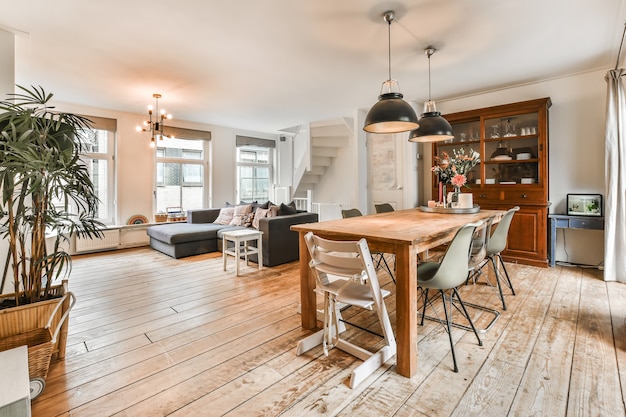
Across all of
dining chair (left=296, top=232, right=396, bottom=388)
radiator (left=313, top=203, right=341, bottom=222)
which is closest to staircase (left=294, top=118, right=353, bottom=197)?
radiator (left=313, top=203, right=341, bottom=222)

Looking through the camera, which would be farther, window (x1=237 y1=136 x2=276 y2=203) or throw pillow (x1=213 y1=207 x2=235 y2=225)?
window (x1=237 y1=136 x2=276 y2=203)

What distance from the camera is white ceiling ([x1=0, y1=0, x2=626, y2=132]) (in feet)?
8.17

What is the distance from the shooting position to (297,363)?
6.37 ft

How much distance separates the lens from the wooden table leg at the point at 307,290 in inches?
93.4

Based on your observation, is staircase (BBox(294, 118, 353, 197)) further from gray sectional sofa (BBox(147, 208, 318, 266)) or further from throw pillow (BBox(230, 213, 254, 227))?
gray sectional sofa (BBox(147, 208, 318, 266))

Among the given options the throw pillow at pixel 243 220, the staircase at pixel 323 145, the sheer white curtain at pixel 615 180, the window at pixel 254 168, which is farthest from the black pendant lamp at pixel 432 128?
the window at pixel 254 168

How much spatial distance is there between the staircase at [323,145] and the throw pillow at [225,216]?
193 cm

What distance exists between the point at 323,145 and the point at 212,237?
311 centimetres

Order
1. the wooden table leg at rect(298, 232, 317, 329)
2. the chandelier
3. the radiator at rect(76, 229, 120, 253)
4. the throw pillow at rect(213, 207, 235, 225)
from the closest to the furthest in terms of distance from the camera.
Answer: the wooden table leg at rect(298, 232, 317, 329), the chandelier, the radiator at rect(76, 229, 120, 253), the throw pillow at rect(213, 207, 235, 225)

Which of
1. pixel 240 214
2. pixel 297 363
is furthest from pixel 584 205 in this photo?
pixel 240 214

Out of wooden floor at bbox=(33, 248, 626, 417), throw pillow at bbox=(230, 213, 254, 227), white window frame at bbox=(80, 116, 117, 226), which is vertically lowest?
wooden floor at bbox=(33, 248, 626, 417)

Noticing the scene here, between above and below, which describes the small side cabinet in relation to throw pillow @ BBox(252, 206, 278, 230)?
below

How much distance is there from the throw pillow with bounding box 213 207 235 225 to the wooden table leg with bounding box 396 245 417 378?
4413mm

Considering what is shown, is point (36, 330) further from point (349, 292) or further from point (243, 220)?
point (243, 220)
